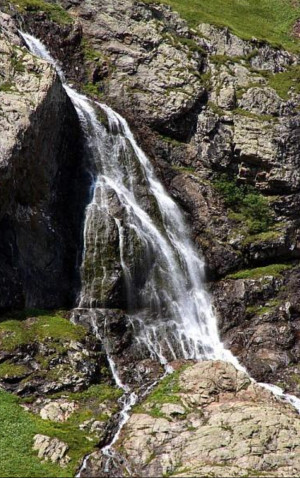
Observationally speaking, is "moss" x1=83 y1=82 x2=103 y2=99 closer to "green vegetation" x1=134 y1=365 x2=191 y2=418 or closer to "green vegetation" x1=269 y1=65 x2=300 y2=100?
"green vegetation" x1=269 y1=65 x2=300 y2=100

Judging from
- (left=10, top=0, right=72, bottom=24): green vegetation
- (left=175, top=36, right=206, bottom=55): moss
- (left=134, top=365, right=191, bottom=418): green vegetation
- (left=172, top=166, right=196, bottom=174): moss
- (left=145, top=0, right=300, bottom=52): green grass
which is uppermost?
(left=145, top=0, right=300, bottom=52): green grass

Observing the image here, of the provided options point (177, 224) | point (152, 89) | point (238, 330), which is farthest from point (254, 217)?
point (152, 89)

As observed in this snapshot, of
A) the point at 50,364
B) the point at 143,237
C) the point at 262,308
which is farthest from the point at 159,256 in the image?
the point at 50,364

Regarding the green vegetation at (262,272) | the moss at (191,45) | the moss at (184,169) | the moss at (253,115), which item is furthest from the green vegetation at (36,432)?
the moss at (191,45)

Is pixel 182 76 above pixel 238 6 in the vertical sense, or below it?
below

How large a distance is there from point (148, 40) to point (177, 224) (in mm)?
14731

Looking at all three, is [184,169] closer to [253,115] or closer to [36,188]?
[253,115]

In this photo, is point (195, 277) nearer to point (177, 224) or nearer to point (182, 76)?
point (177, 224)

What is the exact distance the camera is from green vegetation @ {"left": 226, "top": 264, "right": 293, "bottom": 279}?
33562 mm

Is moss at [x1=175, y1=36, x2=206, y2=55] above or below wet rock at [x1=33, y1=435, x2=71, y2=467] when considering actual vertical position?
above

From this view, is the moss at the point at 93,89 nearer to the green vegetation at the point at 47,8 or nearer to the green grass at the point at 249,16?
the green vegetation at the point at 47,8

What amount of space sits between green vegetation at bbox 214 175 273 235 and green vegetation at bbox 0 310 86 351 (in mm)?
14148

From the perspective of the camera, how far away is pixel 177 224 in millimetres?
34344

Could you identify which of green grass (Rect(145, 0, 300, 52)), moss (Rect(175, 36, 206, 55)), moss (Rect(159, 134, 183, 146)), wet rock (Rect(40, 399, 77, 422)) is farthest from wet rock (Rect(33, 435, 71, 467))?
green grass (Rect(145, 0, 300, 52))
